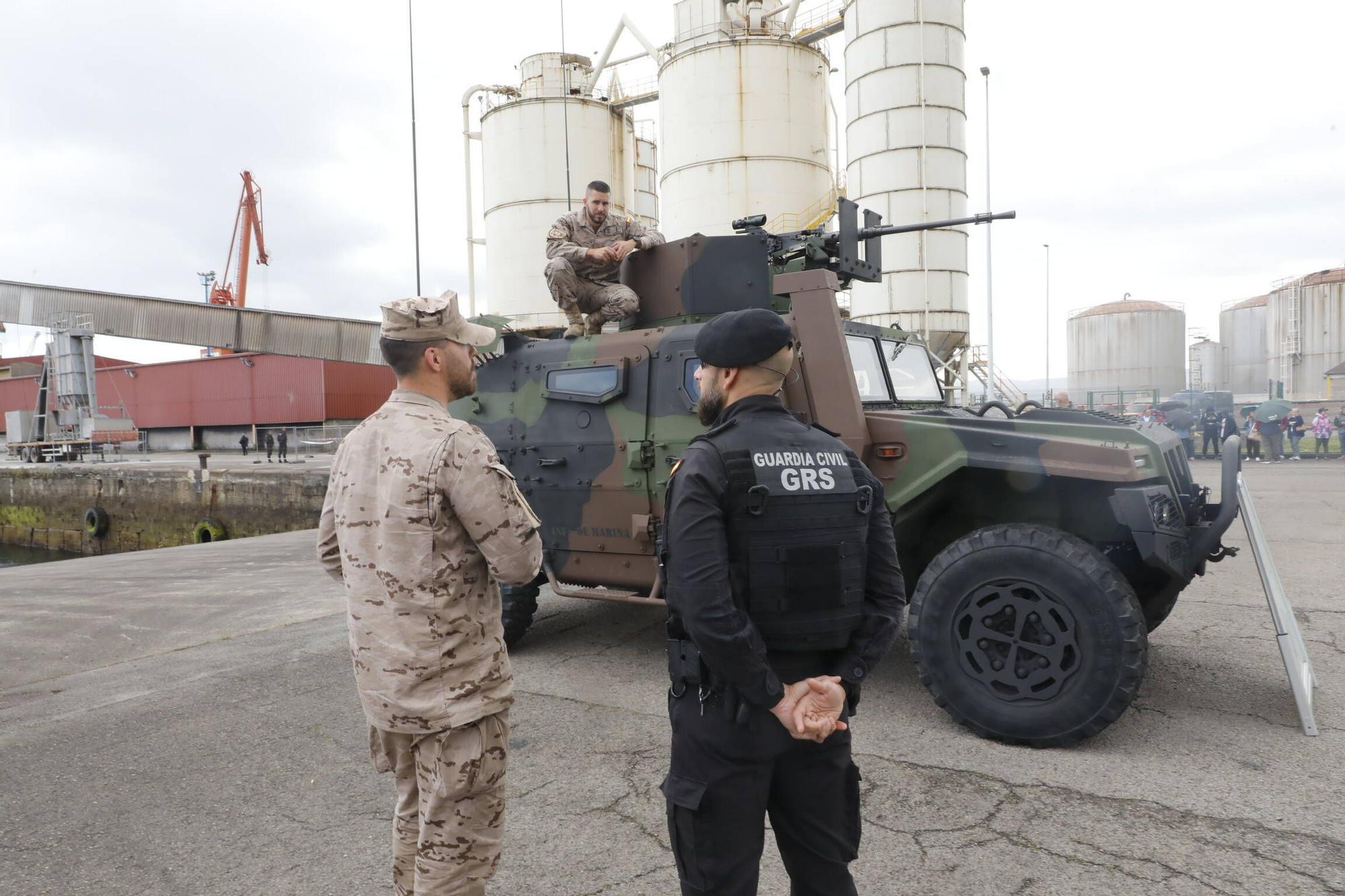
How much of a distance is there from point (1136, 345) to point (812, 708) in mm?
48573

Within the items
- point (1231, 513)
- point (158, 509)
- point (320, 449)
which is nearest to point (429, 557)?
point (1231, 513)

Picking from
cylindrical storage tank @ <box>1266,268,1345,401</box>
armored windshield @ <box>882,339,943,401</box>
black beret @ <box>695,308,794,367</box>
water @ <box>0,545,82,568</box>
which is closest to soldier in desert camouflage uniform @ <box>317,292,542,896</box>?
black beret @ <box>695,308,794,367</box>

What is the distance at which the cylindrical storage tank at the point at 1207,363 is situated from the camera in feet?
152

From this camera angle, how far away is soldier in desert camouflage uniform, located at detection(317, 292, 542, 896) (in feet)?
6.48

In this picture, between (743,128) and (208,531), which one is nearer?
(208,531)

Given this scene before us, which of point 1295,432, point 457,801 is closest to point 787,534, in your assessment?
point 457,801

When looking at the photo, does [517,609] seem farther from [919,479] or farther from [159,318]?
[159,318]

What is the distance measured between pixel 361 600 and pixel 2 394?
54.5m

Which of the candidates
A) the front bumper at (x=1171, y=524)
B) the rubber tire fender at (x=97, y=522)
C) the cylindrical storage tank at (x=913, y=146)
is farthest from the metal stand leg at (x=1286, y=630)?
the rubber tire fender at (x=97, y=522)

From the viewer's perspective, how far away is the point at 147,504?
21094 mm

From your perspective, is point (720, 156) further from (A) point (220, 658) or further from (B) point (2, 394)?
(B) point (2, 394)

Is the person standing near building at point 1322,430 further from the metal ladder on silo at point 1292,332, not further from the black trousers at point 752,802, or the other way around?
the black trousers at point 752,802

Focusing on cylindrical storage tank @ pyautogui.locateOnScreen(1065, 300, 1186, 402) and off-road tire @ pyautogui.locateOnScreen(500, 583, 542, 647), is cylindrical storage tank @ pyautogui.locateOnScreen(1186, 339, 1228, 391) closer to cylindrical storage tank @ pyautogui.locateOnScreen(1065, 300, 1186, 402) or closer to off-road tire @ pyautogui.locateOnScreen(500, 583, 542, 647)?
cylindrical storage tank @ pyautogui.locateOnScreen(1065, 300, 1186, 402)

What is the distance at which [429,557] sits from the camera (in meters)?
1.99
